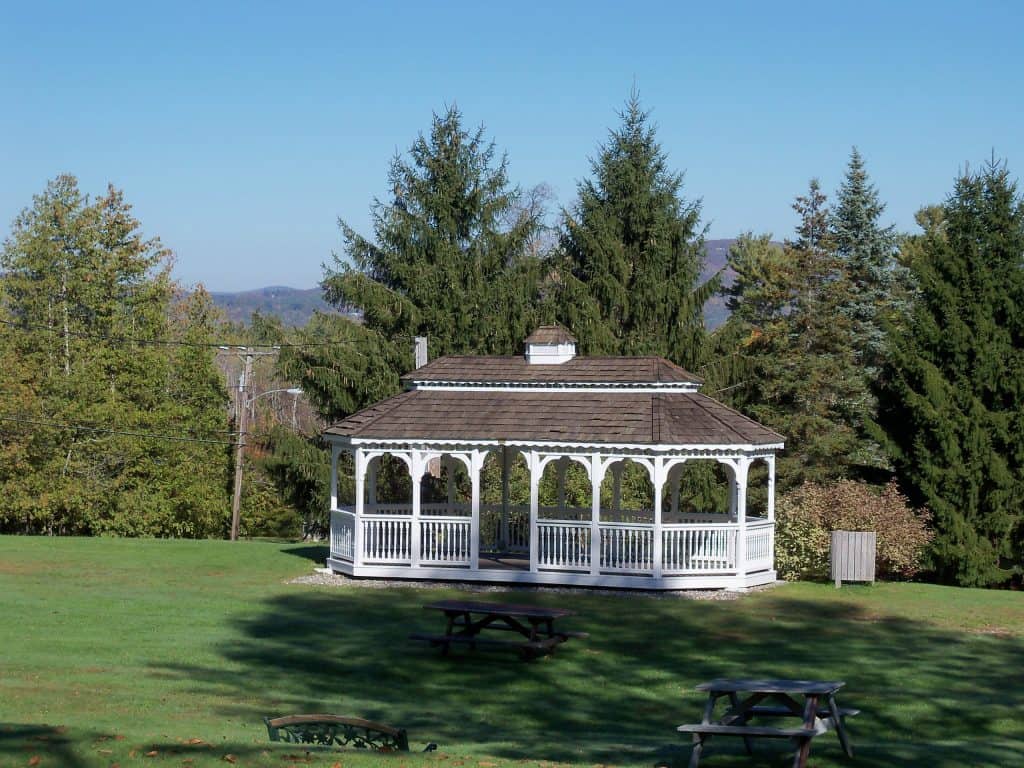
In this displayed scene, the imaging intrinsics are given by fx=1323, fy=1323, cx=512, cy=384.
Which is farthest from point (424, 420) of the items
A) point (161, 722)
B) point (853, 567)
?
point (161, 722)

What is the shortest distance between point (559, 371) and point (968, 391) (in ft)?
28.5

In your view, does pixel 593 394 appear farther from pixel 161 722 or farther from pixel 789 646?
pixel 161 722

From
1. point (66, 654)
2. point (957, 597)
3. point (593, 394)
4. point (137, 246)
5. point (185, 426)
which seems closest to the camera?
point (66, 654)

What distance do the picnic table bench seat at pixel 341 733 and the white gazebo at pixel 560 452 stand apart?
37.4 ft

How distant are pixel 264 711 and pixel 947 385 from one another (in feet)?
59.8

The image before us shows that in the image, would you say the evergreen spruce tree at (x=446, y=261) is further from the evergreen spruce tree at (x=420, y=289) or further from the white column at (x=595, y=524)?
the white column at (x=595, y=524)

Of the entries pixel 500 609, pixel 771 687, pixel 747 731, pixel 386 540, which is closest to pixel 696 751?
pixel 747 731

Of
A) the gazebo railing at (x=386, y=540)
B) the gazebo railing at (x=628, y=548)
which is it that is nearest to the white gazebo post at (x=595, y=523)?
the gazebo railing at (x=628, y=548)

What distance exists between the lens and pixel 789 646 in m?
18.8

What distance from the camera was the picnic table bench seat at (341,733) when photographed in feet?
39.2

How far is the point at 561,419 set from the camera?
24.8 metres

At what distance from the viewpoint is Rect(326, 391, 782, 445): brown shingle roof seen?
2409 centimetres

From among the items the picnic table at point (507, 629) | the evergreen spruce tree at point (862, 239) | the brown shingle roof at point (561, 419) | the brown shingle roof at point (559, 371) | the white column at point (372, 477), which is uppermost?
the evergreen spruce tree at point (862, 239)

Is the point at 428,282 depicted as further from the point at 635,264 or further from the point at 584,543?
the point at 584,543
